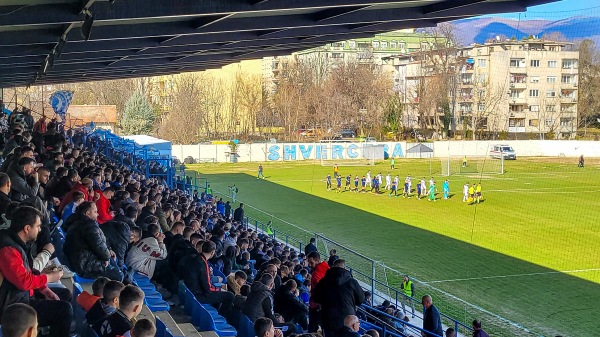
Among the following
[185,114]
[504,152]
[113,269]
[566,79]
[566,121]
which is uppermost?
[566,79]

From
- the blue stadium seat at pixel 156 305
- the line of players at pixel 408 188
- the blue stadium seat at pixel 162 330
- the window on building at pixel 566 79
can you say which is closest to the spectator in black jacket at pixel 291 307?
the blue stadium seat at pixel 156 305

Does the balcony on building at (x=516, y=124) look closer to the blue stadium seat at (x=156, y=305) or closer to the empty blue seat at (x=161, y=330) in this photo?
the blue stadium seat at (x=156, y=305)

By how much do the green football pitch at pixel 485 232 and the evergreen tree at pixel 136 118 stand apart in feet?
51.2

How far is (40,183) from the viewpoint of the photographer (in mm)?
8289

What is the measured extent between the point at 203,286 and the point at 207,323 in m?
0.88

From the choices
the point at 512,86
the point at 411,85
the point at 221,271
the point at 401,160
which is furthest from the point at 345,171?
the point at 221,271

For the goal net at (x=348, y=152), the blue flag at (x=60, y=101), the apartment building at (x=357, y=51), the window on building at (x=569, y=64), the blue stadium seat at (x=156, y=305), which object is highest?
the apartment building at (x=357, y=51)

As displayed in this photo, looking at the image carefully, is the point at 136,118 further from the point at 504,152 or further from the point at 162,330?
the point at 162,330

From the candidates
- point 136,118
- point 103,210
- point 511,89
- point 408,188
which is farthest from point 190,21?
point 136,118

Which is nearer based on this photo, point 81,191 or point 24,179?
point 24,179

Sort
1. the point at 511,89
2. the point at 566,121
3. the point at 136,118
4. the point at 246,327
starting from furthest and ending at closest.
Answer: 1. the point at 136,118
2. the point at 511,89
3. the point at 566,121
4. the point at 246,327

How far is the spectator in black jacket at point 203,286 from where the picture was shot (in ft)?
24.2

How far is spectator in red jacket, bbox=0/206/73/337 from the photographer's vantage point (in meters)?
4.28

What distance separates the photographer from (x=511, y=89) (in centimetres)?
6034
